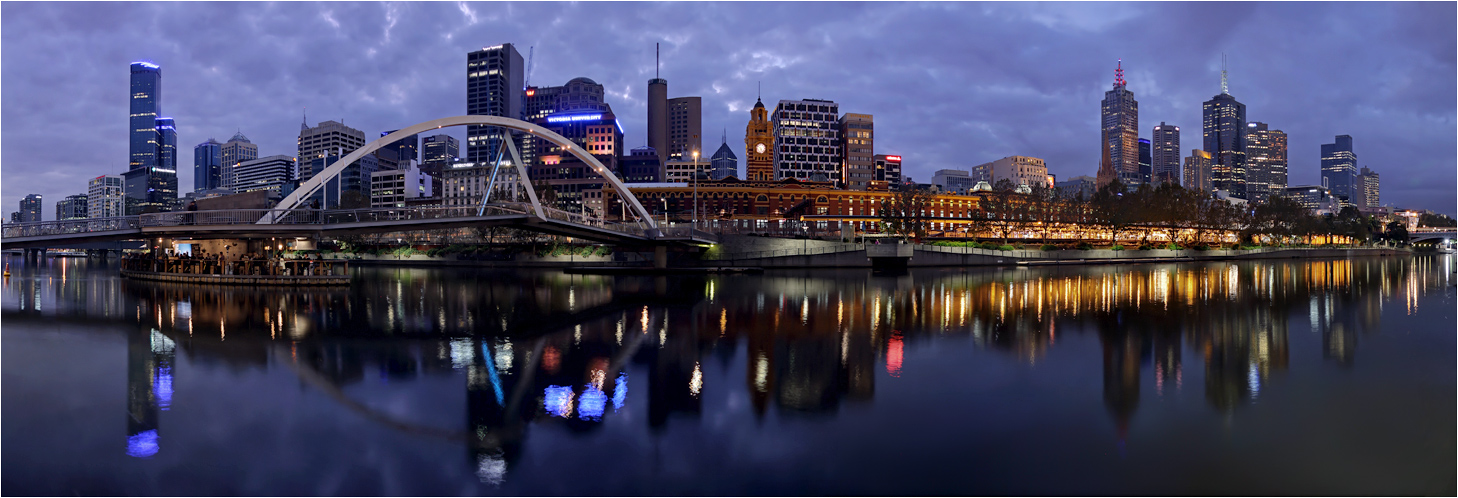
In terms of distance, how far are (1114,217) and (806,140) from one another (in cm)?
9991

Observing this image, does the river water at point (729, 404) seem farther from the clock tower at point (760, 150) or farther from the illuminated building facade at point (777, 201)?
the clock tower at point (760, 150)

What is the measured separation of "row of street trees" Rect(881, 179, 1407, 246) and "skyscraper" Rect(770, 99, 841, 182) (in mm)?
60579

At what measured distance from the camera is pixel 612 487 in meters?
8.40

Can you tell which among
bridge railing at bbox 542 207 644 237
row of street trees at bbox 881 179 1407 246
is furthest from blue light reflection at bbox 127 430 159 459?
row of street trees at bbox 881 179 1407 246

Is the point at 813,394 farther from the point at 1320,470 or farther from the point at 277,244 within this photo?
the point at 277,244

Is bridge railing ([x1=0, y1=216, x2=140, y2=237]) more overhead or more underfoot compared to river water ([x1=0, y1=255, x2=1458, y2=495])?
more overhead

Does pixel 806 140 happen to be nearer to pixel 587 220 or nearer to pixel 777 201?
pixel 777 201

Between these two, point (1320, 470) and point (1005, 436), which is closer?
point (1320, 470)

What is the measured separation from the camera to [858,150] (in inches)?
7352

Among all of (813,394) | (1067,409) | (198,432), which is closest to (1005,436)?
(1067,409)

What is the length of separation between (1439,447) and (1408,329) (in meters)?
16.9

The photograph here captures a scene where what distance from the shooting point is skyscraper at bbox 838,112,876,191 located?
7279 inches

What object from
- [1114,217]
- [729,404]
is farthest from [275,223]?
[1114,217]

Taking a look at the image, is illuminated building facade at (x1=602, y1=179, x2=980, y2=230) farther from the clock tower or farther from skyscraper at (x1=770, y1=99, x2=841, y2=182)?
skyscraper at (x1=770, y1=99, x2=841, y2=182)
